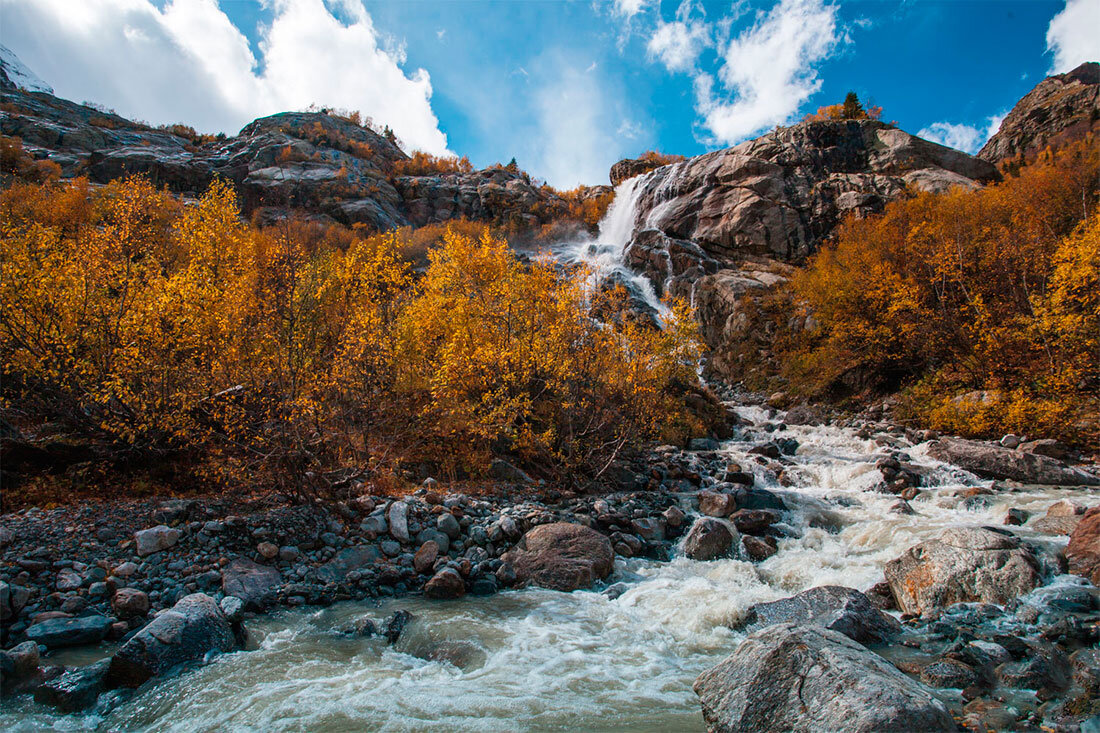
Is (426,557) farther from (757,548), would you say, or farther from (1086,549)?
(1086,549)

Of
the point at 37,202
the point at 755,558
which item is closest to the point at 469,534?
the point at 755,558

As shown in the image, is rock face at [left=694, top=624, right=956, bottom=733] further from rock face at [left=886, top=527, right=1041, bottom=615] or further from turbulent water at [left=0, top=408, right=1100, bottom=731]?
rock face at [left=886, top=527, right=1041, bottom=615]

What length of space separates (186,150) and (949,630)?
74.9m

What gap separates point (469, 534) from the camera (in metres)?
9.43

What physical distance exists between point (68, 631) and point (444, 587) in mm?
4478

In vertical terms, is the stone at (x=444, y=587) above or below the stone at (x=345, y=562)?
below

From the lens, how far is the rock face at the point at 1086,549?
7.27 m

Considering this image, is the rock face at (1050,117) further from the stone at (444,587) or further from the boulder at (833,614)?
the stone at (444,587)

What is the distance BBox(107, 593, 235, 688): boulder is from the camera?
16.7 feet

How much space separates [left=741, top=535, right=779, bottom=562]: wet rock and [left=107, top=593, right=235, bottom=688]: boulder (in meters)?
8.49

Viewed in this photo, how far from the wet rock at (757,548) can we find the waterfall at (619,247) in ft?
90.4

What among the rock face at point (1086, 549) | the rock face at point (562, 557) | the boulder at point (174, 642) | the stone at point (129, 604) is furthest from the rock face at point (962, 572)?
the stone at point (129, 604)

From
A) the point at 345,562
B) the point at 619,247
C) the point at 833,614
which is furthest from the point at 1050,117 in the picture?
the point at 345,562

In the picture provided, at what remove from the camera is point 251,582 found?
7.24 meters
